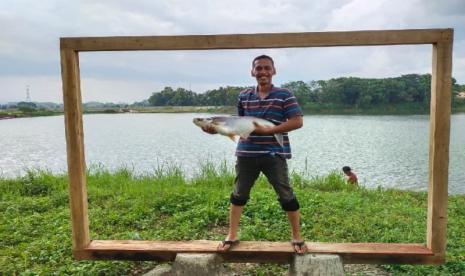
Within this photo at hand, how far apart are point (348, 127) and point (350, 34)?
1531 cm

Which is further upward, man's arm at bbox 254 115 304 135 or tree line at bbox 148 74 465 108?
tree line at bbox 148 74 465 108

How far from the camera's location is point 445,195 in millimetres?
3201

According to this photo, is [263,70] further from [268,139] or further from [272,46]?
[268,139]

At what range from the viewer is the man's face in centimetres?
312

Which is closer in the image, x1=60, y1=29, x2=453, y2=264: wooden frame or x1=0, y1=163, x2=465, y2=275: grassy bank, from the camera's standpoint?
x1=60, y1=29, x2=453, y2=264: wooden frame

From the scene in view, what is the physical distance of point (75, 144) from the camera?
3.42 m

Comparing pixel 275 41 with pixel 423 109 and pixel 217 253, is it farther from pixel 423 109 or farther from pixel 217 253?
pixel 423 109

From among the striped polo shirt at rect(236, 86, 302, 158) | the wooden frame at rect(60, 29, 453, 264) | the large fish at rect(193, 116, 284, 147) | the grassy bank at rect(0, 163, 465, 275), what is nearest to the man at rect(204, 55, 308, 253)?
the striped polo shirt at rect(236, 86, 302, 158)

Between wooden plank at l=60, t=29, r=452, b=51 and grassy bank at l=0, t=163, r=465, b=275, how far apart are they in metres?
2.03

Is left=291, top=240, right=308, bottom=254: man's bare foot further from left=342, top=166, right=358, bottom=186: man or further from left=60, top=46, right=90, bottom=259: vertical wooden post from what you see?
left=342, top=166, right=358, bottom=186: man

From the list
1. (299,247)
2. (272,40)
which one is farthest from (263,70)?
(299,247)

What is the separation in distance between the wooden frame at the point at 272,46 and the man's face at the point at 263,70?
153mm

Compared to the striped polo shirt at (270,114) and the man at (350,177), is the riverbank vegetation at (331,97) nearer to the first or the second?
the striped polo shirt at (270,114)

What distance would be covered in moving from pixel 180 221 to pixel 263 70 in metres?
2.43
